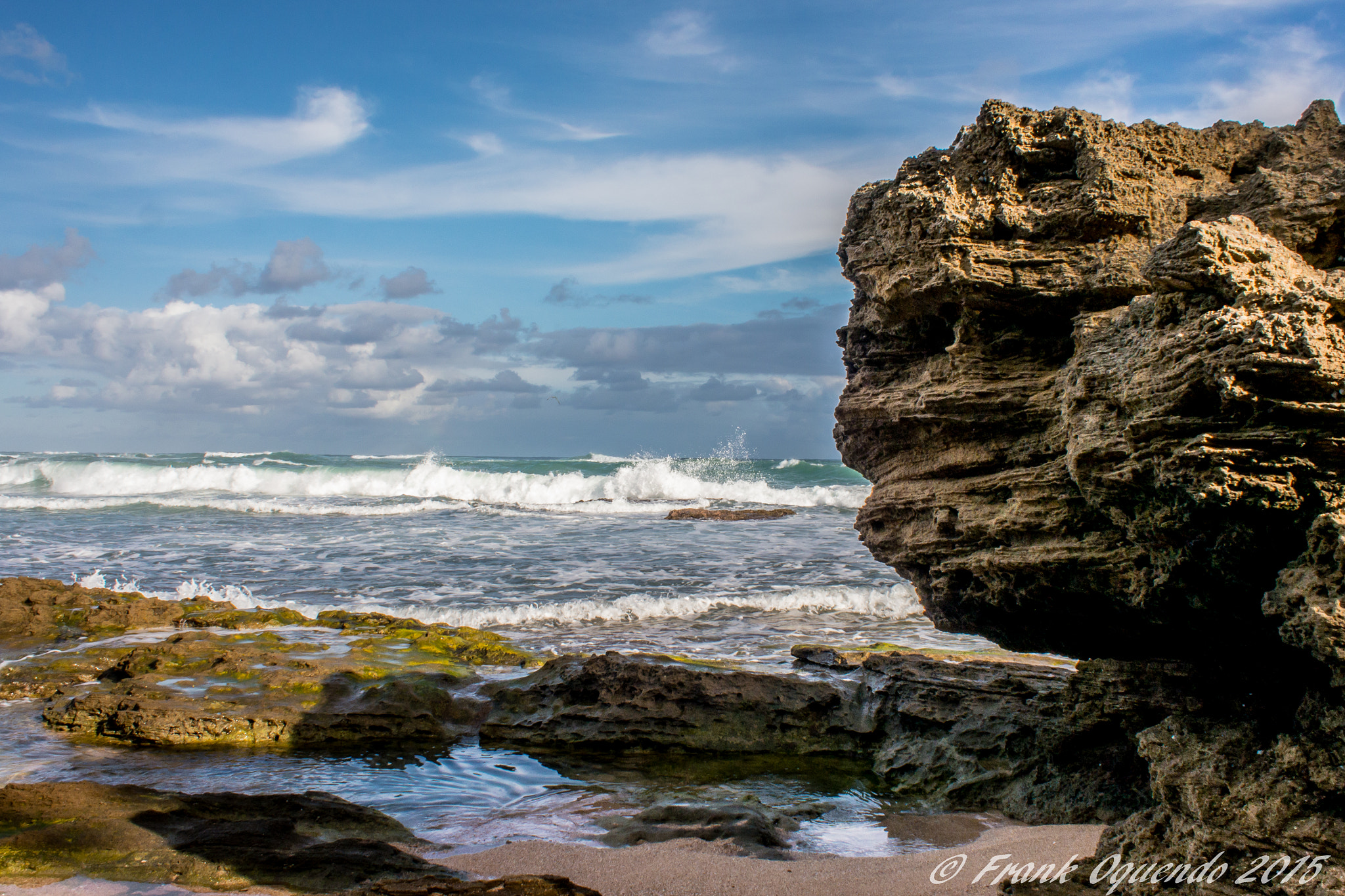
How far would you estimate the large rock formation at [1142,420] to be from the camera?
2.75 meters

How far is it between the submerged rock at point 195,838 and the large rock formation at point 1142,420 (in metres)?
3.50

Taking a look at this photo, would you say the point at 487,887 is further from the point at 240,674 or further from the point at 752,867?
the point at 240,674

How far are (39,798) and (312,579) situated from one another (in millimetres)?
9930

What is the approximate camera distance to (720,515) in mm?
23969

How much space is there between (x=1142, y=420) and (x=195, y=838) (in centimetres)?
473

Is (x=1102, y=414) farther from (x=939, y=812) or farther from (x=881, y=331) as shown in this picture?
(x=939, y=812)

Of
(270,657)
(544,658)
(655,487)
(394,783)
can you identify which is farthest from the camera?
(655,487)

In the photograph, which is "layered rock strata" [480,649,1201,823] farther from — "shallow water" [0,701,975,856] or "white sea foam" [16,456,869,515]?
"white sea foam" [16,456,869,515]

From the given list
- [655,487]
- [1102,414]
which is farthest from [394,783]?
[655,487]

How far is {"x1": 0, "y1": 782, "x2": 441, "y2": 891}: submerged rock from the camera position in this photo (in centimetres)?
357

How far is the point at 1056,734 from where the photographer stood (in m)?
4.84

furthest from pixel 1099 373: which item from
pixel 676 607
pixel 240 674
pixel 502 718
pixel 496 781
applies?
pixel 676 607

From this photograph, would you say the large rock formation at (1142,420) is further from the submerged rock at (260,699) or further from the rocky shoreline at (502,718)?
the submerged rock at (260,699)

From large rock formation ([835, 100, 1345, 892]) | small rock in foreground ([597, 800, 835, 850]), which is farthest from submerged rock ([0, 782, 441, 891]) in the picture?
large rock formation ([835, 100, 1345, 892])
